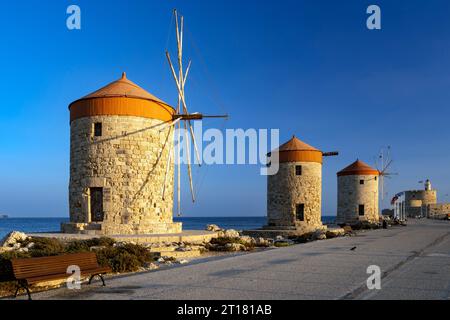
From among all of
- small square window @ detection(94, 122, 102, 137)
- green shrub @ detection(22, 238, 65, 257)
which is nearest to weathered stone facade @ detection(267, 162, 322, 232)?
small square window @ detection(94, 122, 102, 137)

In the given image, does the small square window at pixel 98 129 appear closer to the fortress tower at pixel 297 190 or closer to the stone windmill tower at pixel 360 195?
the fortress tower at pixel 297 190

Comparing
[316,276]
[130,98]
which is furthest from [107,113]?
[316,276]

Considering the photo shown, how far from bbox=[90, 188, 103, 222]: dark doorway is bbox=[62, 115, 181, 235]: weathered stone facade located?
0.29 metres

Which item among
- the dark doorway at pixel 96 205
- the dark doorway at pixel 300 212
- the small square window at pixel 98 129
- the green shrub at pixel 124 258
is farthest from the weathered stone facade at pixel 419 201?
the green shrub at pixel 124 258

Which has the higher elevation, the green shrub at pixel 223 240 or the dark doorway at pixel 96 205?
the dark doorway at pixel 96 205

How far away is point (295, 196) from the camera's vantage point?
94.5 feet

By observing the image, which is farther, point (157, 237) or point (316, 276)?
point (157, 237)

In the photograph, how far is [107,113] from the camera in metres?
18.4

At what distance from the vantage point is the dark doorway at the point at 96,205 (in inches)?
736

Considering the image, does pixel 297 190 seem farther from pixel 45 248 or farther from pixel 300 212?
pixel 45 248

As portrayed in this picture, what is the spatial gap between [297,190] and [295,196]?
1.42 feet

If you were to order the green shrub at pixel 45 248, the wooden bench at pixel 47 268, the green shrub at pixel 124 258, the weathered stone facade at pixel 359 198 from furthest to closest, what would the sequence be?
1. the weathered stone facade at pixel 359 198
2. the green shrub at pixel 45 248
3. the green shrub at pixel 124 258
4. the wooden bench at pixel 47 268
